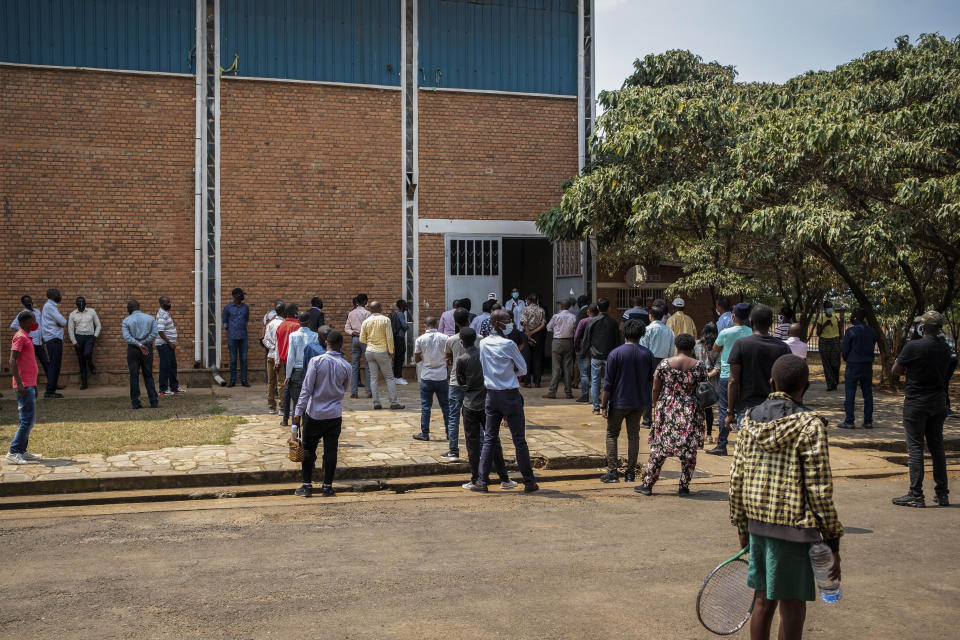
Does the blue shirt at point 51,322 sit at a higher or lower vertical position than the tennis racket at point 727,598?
higher

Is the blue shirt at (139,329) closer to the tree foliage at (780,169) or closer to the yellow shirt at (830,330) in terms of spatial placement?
the tree foliage at (780,169)

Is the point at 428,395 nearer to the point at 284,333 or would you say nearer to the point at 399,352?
the point at 284,333

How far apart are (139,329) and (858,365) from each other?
11.1 metres

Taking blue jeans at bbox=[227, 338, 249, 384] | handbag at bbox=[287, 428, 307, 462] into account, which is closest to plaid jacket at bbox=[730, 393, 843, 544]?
handbag at bbox=[287, 428, 307, 462]

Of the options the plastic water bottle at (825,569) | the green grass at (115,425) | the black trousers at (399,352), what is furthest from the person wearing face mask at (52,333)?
the plastic water bottle at (825,569)

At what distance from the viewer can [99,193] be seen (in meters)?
16.5

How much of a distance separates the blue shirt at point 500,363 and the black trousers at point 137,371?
7365 millimetres

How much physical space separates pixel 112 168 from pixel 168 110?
5.12 ft

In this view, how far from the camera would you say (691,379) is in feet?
27.9

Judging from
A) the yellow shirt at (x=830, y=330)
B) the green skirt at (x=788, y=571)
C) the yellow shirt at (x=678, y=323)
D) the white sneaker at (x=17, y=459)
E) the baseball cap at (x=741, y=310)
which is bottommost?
the white sneaker at (x=17, y=459)

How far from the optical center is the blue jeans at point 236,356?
54.3 ft

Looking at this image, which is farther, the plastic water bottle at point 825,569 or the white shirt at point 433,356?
the white shirt at point 433,356

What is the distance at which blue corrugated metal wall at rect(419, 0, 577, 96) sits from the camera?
1828 centimetres

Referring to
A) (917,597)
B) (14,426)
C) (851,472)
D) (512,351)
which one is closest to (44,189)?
(14,426)
